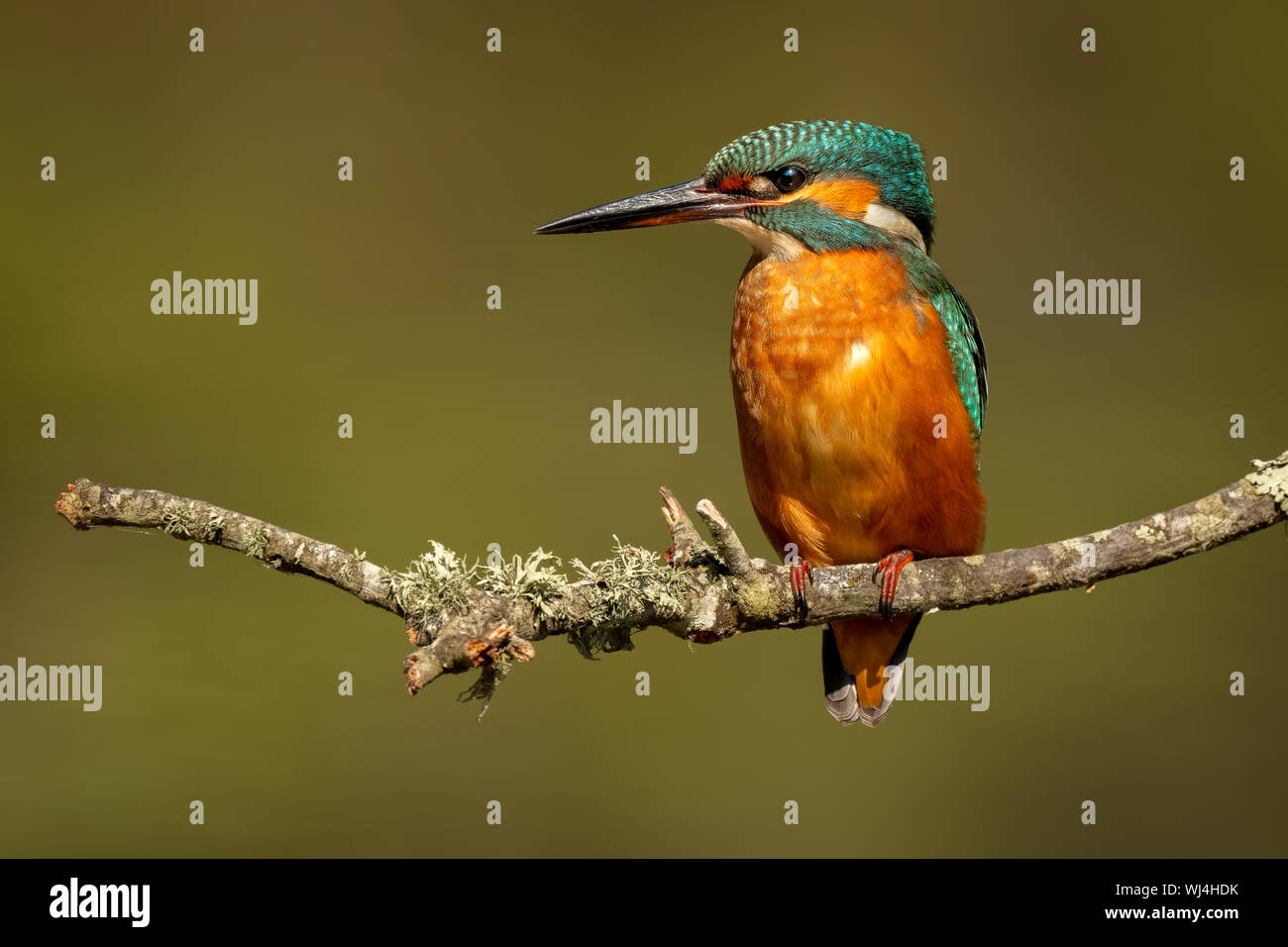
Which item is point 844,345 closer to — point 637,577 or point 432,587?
point 637,577

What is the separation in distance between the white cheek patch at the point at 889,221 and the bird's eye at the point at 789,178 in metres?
0.17

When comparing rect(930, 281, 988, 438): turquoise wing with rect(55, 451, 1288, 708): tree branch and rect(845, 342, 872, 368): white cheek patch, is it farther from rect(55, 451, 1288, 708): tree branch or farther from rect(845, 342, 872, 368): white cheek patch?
rect(55, 451, 1288, 708): tree branch

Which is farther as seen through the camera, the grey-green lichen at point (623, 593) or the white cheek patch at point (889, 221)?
the white cheek patch at point (889, 221)

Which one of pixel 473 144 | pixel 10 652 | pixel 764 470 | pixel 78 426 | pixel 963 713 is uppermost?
pixel 473 144

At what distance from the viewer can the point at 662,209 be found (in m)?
2.90

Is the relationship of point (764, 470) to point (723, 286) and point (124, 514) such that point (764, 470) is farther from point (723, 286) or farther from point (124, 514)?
point (723, 286)

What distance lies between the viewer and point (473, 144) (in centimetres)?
657

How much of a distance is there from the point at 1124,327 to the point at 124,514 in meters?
6.42

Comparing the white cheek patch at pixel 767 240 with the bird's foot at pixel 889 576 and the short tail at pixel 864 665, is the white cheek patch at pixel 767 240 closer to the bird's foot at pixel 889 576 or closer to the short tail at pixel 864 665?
the bird's foot at pixel 889 576

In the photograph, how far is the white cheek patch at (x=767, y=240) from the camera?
2.81 metres

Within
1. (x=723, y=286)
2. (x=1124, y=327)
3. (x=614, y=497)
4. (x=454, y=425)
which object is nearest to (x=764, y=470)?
(x=614, y=497)

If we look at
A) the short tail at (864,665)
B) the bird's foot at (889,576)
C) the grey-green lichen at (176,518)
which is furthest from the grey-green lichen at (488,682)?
the short tail at (864,665)

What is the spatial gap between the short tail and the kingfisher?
0.30 m

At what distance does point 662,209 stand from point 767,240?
0.26 meters
